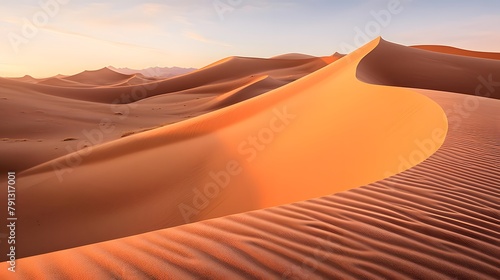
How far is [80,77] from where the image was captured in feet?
244

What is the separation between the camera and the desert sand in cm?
160

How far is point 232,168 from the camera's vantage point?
612cm

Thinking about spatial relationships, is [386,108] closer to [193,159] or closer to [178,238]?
[193,159]

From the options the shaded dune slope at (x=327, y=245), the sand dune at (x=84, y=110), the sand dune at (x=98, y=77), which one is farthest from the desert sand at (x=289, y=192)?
the sand dune at (x=98, y=77)

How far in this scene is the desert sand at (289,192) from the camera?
160 centimetres

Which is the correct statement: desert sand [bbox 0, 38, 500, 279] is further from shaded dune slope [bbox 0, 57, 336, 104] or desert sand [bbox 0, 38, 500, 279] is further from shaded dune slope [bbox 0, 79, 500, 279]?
shaded dune slope [bbox 0, 57, 336, 104]

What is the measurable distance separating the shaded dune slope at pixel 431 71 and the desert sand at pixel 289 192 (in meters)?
0.23

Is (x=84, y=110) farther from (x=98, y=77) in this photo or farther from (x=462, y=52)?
(x=98, y=77)

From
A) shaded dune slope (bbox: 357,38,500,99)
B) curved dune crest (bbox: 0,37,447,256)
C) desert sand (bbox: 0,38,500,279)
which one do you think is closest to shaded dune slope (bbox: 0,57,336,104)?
shaded dune slope (bbox: 357,38,500,99)

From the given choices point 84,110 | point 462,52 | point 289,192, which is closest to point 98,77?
point 84,110

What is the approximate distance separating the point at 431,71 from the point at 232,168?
1354 cm

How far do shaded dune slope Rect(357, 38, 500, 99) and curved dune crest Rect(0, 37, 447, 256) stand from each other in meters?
6.68

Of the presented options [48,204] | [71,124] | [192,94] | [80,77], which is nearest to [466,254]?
[48,204]

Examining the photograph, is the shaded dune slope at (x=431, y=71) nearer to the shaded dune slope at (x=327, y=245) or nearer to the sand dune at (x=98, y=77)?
the shaded dune slope at (x=327, y=245)
